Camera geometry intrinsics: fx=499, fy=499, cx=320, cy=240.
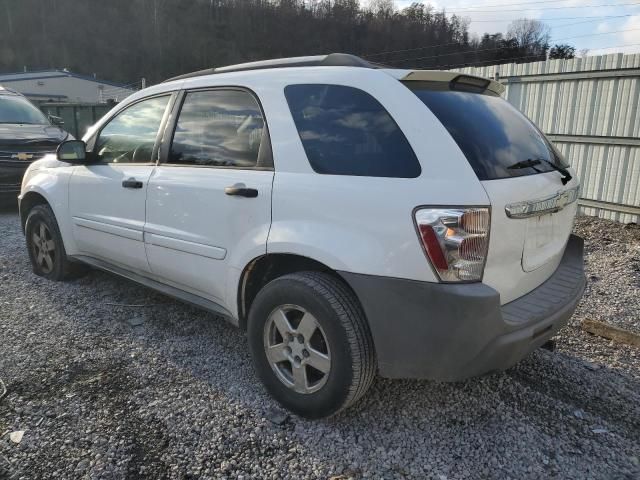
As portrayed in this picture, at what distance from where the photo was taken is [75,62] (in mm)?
69438

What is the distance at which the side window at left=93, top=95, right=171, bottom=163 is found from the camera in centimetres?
359

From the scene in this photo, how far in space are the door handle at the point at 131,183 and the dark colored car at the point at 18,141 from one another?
578 cm

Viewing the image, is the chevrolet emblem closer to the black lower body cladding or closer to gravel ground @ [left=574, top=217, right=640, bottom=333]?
the black lower body cladding

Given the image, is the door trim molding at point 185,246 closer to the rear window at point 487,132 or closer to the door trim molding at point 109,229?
the door trim molding at point 109,229

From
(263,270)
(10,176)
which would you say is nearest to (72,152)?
(263,270)

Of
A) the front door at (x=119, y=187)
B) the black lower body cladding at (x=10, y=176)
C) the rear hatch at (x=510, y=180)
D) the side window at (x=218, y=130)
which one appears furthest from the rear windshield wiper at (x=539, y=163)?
the black lower body cladding at (x=10, y=176)

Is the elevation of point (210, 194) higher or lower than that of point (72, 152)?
lower

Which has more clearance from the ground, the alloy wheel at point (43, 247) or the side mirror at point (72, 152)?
the side mirror at point (72, 152)

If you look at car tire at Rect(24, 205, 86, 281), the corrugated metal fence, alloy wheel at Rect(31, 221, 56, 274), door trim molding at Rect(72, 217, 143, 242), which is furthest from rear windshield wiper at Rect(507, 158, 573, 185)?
the corrugated metal fence

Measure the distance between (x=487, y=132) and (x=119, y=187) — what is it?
2627 millimetres

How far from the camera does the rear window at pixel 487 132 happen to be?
2.32 meters

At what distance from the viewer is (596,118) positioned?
288 inches

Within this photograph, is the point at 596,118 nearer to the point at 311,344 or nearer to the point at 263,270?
the point at 263,270

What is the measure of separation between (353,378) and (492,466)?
763mm
